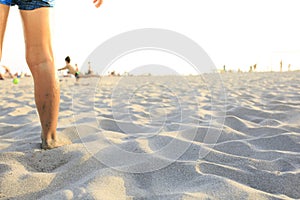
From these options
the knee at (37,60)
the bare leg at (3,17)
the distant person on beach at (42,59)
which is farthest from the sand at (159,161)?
the bare leg at (3,17)

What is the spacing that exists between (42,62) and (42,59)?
17 millimetres

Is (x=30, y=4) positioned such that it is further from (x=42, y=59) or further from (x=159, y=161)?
(x=159, y=161)

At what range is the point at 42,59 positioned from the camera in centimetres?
168

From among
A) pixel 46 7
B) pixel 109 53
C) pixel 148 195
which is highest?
pixel 46 7

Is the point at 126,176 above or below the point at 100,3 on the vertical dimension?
below

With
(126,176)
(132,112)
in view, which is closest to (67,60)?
(132,112)

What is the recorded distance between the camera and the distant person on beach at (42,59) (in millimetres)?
1638

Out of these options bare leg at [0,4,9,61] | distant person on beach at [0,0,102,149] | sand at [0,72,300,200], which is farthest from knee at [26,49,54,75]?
sand at [0,72,300,200]

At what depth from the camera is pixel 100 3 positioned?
1.90 meters

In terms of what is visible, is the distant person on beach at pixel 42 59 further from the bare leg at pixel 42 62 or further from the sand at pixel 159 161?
the sand at pixel 159 161

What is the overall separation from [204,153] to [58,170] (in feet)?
2.54

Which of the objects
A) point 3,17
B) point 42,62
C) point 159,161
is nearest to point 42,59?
point 42,62

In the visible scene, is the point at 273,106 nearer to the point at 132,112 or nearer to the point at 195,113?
the point at 195,113

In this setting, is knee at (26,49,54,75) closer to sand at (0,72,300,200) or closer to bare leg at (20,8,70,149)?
bare leg at (20,8,70,149)
